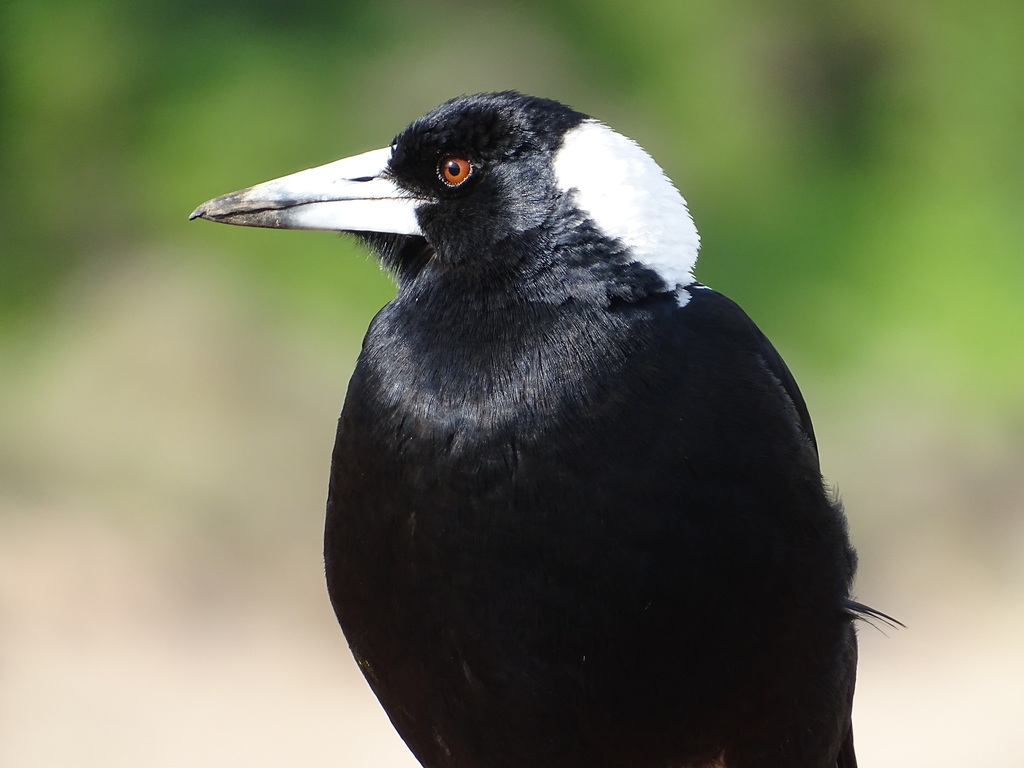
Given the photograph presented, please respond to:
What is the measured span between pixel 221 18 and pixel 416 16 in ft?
2.44

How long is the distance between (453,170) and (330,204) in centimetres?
17

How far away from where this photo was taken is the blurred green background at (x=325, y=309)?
3.55 m

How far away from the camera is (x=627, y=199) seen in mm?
1459

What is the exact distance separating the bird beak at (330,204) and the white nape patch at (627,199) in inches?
7.9

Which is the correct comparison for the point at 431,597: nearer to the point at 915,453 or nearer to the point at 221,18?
the point at 915,453

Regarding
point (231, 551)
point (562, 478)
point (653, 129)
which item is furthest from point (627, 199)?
point (653, 129)

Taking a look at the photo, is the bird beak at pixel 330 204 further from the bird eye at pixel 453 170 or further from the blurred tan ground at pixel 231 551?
the blurred tan ground at pixel 231 551

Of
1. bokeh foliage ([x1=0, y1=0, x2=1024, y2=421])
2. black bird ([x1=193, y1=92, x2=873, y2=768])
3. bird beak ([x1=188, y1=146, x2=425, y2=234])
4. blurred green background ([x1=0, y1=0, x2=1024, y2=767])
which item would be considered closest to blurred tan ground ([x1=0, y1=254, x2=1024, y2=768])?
blurred green background ([x1=0, y1=0, x2=1024, y2=767])

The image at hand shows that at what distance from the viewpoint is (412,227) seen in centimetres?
154

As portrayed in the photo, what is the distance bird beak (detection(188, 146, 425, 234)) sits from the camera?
1.55 metres

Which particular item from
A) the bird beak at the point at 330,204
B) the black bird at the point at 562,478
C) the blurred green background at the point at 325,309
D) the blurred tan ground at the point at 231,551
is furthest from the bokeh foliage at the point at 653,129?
the black bird at the point at 562,478

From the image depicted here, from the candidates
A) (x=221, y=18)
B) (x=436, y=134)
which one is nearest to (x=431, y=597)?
(x=436, y=134)

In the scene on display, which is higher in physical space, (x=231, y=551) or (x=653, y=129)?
(x=653, y=129)

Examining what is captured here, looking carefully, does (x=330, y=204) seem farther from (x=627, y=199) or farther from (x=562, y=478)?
(x=562, y=478)
